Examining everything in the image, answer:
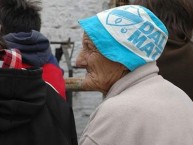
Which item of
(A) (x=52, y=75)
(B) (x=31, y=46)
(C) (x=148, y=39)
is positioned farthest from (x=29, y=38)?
(C) (x=148, y=39)

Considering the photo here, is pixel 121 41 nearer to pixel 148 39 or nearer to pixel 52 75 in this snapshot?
pixel 148 39

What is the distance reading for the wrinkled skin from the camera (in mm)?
1764

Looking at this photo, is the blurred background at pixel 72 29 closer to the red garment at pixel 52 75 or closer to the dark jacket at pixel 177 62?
the red garment at pixel 52 75

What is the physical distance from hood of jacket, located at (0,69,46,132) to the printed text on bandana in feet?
1.94

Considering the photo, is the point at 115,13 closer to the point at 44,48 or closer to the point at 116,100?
the point at 116,100

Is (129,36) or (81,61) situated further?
(81,61)

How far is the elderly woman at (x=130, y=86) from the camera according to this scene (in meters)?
1.58

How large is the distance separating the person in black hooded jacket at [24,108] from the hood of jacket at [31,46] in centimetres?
30

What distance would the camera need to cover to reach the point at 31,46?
8.63 feet

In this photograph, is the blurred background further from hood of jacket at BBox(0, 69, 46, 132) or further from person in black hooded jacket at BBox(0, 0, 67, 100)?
hood of jacket at BBox(0, 69, 46, 132)

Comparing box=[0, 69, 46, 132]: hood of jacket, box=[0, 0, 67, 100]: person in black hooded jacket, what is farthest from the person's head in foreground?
box=[0, 0, 67, 100]: person in black hooded jacket

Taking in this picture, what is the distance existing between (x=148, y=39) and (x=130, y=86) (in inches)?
7.2

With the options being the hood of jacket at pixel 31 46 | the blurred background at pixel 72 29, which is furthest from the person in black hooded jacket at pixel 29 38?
the blurred background at pixel 72 29

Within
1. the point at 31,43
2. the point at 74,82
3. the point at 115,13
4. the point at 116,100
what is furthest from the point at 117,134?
the point at 74,82
